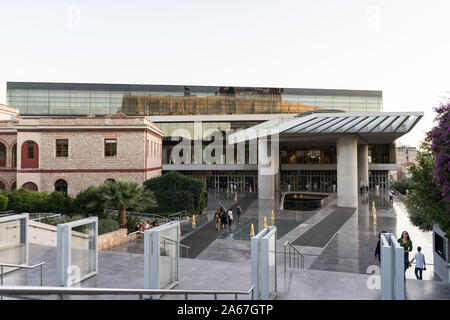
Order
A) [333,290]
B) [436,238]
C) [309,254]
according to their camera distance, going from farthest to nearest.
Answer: [309,254], [436,238], [333,290]

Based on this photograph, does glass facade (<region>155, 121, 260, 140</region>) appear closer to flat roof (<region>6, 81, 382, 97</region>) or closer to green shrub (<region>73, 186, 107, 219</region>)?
flat roof (<region>6, 81, 382, 97</region>)

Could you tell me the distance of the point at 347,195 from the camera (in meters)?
31.6

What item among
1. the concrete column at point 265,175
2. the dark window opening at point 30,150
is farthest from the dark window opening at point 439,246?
the dark window opening at point 30,150

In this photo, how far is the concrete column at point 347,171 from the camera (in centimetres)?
3161

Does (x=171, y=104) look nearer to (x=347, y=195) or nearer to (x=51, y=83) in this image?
(x=51, y=83)

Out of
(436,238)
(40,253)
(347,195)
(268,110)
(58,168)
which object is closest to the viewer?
(40,253)

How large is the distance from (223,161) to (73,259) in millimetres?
Answer: 45548

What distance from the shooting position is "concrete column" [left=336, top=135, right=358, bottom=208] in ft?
104

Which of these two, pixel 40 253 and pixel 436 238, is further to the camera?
pixel 436 238

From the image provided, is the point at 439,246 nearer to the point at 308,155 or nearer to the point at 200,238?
the point at 200,238

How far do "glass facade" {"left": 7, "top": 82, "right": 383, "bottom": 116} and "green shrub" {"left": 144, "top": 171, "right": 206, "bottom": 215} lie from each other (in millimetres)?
44534

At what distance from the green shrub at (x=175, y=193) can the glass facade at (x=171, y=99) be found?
4453 cm

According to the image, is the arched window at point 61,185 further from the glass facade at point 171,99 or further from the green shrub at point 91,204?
the glass facade at point 171,99
